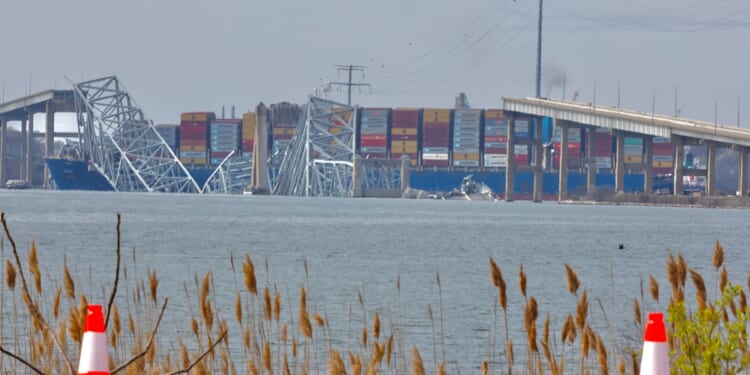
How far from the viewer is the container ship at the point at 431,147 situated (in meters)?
181

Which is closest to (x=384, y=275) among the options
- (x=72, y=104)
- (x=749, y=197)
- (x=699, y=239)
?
(x=699, y=239)

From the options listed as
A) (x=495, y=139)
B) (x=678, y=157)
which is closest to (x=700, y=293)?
(x=678, y=157)

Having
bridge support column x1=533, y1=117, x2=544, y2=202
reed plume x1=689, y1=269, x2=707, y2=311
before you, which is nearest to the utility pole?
bridge support column x1=533, y1=117, x2=544, y2=202

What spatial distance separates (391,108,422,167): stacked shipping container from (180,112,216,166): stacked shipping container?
86.4ft

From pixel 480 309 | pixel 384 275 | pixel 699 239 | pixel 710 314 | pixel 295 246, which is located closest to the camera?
pixel 710 314

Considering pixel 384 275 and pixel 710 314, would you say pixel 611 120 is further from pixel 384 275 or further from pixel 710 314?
pixel 710 314

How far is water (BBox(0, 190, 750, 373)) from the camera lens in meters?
24.9

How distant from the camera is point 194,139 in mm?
196875

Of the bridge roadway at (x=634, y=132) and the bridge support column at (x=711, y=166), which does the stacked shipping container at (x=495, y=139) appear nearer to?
the bridge roadway at (x=634, y=132)

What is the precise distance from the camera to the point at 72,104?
18025cm

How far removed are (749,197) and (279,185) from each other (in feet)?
216

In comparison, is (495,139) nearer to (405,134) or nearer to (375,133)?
(405,134)

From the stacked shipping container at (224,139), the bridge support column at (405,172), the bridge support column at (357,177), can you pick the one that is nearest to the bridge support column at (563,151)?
the bridge support column at (405,172)

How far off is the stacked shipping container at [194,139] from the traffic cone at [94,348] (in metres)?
192
